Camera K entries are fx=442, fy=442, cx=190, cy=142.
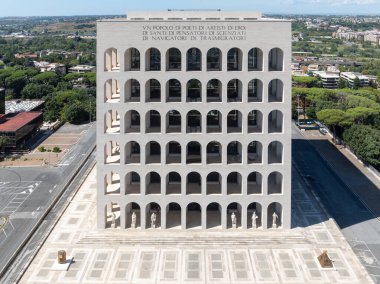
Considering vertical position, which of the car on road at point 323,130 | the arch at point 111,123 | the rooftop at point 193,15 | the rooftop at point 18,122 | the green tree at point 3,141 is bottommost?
the car on road at point 323,130

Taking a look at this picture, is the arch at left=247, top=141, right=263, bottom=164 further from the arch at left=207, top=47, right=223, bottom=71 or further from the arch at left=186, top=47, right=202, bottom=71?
the arch at left=186, top=47, right=202, bottom=71

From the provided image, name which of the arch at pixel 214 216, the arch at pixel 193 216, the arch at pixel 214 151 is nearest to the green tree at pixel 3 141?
the arch at pixel 193 216

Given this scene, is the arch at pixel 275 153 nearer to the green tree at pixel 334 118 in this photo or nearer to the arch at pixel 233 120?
the arch at pixel 233 120

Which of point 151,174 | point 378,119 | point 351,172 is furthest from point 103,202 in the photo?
point 378,119

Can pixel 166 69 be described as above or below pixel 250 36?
below

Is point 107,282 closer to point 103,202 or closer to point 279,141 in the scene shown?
point 103,202
